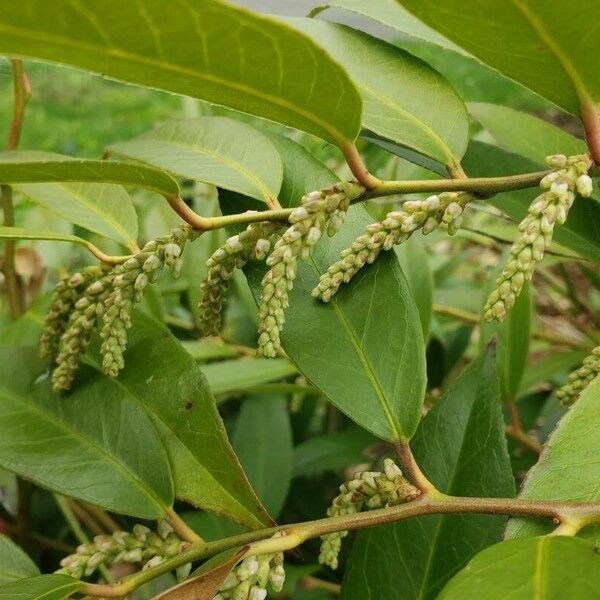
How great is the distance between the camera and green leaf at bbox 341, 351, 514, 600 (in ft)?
2.36

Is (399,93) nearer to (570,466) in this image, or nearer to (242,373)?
(570,466)

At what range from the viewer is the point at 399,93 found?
719 millimetres

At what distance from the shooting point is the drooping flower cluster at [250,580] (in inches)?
22.9

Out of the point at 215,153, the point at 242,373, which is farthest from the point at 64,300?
the point at 242,373

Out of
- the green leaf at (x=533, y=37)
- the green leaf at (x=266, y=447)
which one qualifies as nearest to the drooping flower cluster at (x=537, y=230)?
the green leaf at (x=533, y=37)

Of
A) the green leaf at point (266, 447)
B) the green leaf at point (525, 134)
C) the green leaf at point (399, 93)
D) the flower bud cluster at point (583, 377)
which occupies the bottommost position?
the green leaf at point (266, 447)

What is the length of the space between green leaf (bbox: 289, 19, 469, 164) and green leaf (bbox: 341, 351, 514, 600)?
0.82ft

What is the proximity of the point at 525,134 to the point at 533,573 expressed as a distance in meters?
0.56

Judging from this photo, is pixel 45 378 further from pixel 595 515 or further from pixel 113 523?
pixel 595 515

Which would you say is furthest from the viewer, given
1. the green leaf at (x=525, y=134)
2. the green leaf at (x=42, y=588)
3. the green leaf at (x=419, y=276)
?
the green leaf at (x=419, y=276)

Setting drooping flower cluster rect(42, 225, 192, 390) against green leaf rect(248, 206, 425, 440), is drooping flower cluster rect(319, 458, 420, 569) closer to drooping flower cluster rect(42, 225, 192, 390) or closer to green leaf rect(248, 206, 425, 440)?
green leaf rect(248, 206, 425, 440)

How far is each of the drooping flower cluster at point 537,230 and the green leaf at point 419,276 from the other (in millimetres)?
453

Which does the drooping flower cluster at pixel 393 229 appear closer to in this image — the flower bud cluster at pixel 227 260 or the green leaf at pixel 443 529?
the flower bud cluster at pixel 227 260

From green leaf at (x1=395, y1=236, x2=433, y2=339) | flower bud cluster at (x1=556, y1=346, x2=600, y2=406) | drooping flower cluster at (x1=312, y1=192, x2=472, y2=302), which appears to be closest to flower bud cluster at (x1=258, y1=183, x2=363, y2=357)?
drooping flower cluster at (x1=312, y1=192, x2=472, y2=302)
